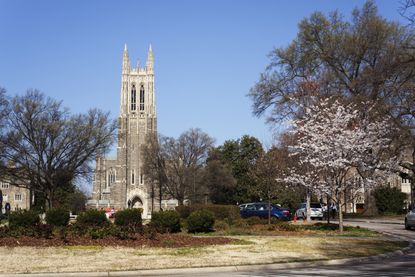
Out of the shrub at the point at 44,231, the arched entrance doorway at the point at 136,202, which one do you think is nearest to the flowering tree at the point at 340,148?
the shrub at the point at 44,231

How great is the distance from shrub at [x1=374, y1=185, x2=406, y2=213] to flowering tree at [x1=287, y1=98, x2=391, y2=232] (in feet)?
99.8

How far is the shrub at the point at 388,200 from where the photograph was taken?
62.9 metres

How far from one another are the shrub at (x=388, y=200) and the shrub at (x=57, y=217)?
1745 inches

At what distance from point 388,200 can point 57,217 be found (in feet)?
150

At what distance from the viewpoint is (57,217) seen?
27.5 meters

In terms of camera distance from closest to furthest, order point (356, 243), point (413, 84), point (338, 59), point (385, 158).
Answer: point (356, 243), point (413, 84), point (385, 158), point (338, 59)

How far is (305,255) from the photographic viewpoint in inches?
640

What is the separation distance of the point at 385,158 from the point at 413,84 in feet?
18.7

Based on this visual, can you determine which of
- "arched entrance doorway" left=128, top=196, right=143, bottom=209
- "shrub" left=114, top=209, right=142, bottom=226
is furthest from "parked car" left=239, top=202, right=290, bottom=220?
"arched entrance doorway" left=128, top=196, right=143, bottom=209

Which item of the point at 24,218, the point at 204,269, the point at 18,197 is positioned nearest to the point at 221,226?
the point at 24,218

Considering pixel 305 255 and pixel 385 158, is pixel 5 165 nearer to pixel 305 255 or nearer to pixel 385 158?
pixel 385 158

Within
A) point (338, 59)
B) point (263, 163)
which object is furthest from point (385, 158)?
point (338, 59)

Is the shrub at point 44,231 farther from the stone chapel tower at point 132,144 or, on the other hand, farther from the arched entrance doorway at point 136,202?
the arched entrance doorway at point 136,202

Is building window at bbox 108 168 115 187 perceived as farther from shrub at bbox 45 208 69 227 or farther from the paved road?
the paved road
